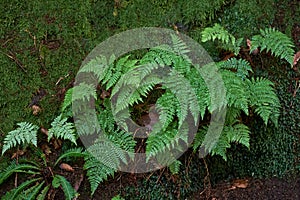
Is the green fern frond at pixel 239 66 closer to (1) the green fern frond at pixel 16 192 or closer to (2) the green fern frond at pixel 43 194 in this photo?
(2) the green fern frond at pixel 43 194

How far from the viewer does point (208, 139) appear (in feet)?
13.9

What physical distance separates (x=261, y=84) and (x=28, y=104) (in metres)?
2.67

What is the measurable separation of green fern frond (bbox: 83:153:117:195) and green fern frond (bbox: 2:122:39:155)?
1.95 ft

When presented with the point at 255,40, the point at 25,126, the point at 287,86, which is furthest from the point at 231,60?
the point at 25,126

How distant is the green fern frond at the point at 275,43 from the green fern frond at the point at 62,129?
218cm

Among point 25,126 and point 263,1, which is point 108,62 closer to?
point 25,126

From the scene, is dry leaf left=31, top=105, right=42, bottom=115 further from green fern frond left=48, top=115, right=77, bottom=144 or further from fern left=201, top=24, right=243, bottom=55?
fern left=201, top=24, right=243, bottom=55

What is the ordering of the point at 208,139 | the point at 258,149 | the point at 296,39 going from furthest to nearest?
the point at 296,39, the point at 258,149, the point at 208,139

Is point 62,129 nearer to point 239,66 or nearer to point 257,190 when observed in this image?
point 239,66

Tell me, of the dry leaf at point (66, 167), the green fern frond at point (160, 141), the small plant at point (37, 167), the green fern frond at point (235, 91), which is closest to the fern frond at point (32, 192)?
the small plant at point (37, 167)

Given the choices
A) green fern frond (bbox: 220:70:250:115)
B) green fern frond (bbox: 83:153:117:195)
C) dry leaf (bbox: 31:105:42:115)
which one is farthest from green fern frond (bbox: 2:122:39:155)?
green fern frond (bbox: 220:70:250:115)

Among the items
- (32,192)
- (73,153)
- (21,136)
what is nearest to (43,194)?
(32,192)

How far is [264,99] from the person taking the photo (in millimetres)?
4184

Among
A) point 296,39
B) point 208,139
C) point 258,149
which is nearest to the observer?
point 208,139
